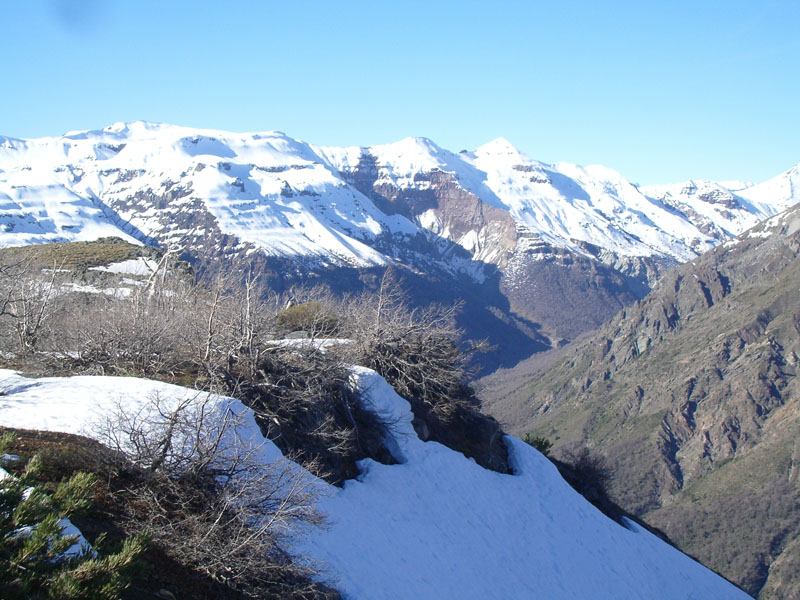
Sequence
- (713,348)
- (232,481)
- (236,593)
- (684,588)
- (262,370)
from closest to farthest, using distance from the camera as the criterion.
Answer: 1. (236,593)
2. (232,481)
3. (262,370)
4. (684,588)
5. (713,348)

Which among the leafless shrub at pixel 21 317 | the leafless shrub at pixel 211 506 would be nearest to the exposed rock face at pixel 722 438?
the leafless shrub at pixel 21 317

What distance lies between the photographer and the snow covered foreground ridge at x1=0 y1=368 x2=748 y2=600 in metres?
13.0

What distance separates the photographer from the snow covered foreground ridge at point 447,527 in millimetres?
13000

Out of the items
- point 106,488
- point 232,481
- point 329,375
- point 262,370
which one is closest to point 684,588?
point 329,375

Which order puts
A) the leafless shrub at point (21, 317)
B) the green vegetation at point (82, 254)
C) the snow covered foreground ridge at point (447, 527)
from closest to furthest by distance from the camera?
the snow covered foreground ridge at point (447, 527) → the leafless shrub at point (21, 317) → the green vegetation at point (82, 254)

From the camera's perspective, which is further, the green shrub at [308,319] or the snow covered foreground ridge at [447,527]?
the green shrub at [308,319]

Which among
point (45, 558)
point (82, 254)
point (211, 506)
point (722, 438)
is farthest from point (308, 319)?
point (722, 438)

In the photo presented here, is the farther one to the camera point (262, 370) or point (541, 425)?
point (541, 425)

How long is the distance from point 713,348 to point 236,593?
201 m

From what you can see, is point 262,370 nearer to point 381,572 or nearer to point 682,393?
point 381,572

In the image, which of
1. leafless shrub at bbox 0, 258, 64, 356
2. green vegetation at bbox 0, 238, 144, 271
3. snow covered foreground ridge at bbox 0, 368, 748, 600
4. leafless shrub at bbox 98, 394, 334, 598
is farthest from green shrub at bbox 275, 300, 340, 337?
green vegetation at bbox 0, 238, 144, 271

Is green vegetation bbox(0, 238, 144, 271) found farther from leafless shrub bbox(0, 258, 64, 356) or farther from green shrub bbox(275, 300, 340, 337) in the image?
green shrub bbox(275, 300, 340, 337)

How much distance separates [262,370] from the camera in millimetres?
17281

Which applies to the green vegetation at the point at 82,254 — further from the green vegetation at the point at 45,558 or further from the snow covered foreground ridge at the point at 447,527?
the green vegetation at the point at 45,558
